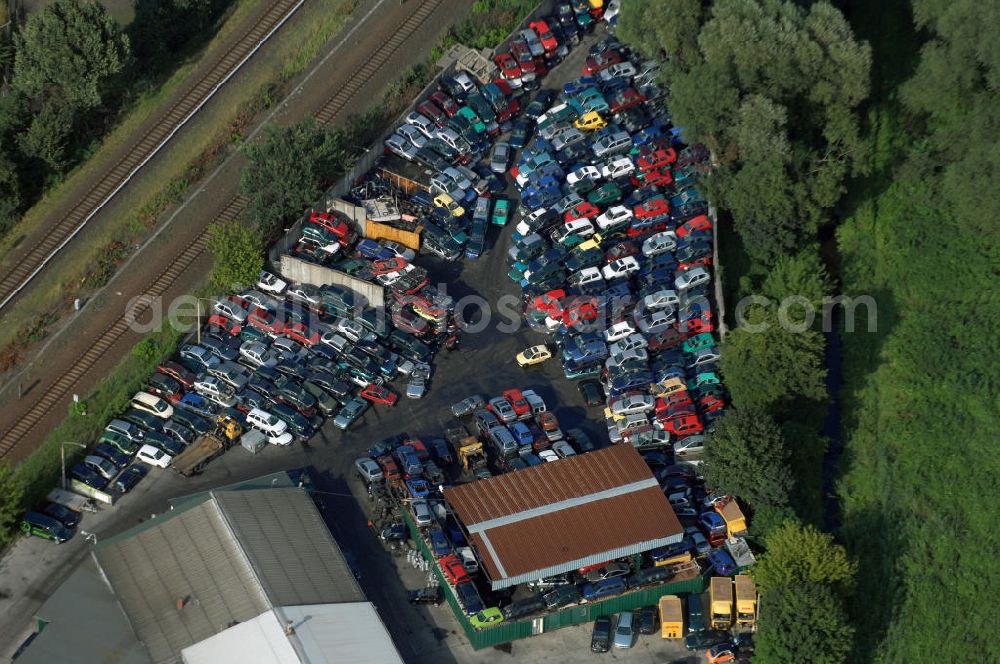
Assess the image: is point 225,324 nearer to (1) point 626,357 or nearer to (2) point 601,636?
(1) point 626,357

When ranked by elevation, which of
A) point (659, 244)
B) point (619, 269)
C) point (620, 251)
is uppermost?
point (659, 244)

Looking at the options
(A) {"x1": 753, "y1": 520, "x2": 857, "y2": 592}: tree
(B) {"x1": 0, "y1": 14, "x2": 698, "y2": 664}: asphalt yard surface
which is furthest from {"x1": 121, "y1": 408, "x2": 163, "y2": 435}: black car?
Answer: (A) {"x1": 753, "y1": 520, "x2": 857, "y2": 592}: tree

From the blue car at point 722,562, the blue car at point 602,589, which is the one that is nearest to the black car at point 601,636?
the blue car at point 602,589

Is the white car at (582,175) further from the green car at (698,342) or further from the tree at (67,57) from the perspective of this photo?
the tree at (67,57)

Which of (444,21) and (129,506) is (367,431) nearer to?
(129,506)

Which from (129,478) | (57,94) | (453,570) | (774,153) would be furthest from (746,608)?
(57,94)

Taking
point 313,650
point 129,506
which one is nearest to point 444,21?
point 129,506
